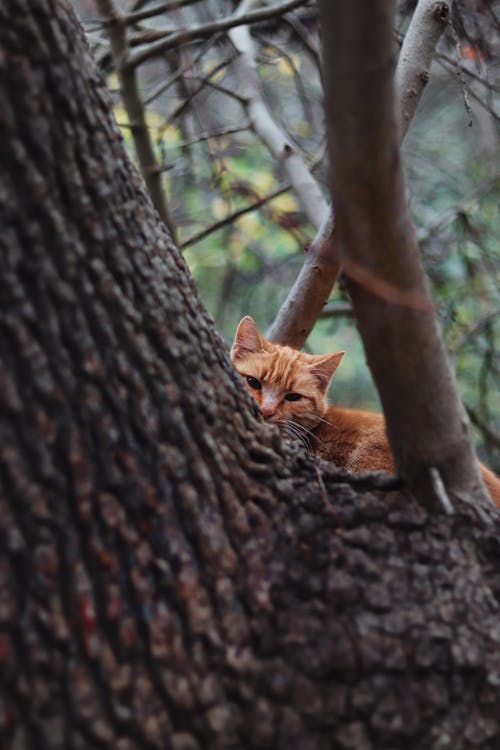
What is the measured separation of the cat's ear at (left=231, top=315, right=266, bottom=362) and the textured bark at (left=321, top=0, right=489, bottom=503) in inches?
56.3

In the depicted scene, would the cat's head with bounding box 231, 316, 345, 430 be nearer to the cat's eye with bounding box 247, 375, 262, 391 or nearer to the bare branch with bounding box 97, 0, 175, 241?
the cat's eye with bounding box 247, 375, 262, 391

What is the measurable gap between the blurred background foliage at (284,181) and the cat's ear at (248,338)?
0.40 meters

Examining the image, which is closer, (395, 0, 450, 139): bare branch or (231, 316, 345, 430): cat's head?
(395, 0, 450, 139): bare branch

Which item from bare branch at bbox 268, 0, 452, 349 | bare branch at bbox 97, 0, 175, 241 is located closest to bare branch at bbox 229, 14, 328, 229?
bare branch at bbox 268, 0, 452, 349

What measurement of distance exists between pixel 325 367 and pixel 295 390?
17 cm

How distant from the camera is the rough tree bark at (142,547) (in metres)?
0.91

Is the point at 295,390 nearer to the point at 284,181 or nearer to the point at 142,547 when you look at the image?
the point at 284,181

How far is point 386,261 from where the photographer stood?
3.36 feet

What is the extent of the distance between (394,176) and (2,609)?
74cm

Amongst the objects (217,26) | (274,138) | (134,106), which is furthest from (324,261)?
(134,106)

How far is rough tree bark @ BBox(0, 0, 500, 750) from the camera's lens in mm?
914

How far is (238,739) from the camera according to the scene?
96cm

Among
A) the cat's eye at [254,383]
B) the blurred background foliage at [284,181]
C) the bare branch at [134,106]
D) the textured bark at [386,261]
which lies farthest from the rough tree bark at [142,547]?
the bare branch at [134,106]

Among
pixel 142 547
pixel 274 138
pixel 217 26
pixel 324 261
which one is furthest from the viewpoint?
pixel 274 138
